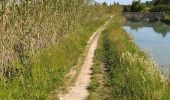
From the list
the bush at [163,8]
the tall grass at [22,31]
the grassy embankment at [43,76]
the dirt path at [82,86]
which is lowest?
the bush at [163,8]

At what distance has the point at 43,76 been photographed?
14867mm

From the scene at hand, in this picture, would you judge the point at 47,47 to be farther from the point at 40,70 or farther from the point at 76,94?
the point at 76,94

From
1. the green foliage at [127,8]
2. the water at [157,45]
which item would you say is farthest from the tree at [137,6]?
the water at [157,45]

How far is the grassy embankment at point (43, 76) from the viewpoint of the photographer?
40.5ft

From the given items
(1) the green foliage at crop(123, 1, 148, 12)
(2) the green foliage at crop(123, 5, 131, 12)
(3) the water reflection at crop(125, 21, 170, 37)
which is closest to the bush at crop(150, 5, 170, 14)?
(1) the green foliage at crop(123, 1, 148, 12)

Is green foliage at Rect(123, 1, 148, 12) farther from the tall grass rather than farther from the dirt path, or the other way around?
the tall grass

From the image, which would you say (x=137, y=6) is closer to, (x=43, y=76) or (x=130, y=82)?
(x=43, y=76)

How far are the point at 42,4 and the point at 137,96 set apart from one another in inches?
281

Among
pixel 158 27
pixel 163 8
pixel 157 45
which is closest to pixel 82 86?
pixel 157 45

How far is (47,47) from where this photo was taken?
1883cm

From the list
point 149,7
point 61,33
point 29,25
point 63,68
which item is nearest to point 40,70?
point 29,25

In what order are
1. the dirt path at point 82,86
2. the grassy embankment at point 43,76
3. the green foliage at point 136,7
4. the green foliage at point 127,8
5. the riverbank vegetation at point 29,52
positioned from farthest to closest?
the green foliage at point 127,8
the green foliage at point 136,7
the dirt path at point 82,86
the riverbank vegetation at point 29,52
the grassy embankment at point 43,76

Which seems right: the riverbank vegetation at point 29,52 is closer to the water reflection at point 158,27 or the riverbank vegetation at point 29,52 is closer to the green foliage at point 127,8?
the water reflection at point 158,27

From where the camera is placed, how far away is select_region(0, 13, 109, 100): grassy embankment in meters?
12.3
